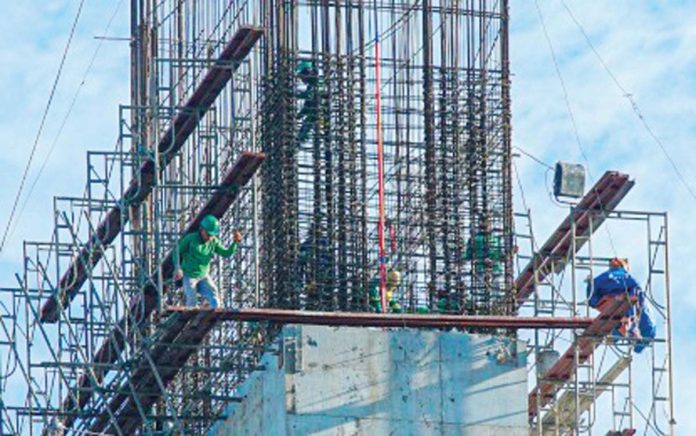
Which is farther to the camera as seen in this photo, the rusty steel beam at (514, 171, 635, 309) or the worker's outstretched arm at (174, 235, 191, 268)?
the rusty steel beam at (514, 171, 635, 309)

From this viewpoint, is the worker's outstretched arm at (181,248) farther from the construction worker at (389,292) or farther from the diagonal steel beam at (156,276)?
the construction worker at (389,292)

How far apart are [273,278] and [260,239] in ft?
4.39

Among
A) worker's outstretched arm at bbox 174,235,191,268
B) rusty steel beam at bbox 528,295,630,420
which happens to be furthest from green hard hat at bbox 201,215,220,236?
rusty steel beam at bbox 528,295,630,420

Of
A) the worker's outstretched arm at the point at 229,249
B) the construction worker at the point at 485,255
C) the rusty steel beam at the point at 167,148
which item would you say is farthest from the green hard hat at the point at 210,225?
the construction worker at the point at 485,255

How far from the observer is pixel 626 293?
65.8 metres

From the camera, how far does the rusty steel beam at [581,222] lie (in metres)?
67.2

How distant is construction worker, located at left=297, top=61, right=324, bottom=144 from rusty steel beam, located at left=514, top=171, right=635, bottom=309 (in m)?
5.69

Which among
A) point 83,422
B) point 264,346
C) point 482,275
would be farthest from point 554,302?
point 83,422

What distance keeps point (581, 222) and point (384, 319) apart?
238 inches

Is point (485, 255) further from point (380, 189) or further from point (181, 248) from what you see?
point (181, 248)

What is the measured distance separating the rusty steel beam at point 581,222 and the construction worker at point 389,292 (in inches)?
117

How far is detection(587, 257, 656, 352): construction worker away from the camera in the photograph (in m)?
66.1

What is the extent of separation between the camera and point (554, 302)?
2628 inches

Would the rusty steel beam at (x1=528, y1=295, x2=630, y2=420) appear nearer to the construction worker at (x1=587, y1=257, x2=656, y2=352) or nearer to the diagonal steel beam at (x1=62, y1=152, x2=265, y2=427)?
the construction worker at (x1=587, y1=257, x2=656, y2=352)
